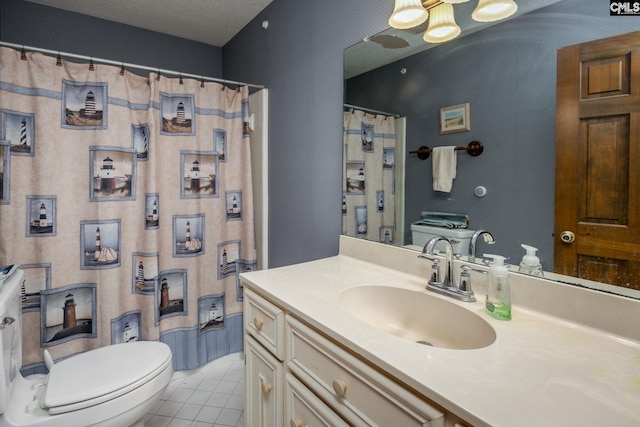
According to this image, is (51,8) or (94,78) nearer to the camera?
(94,78)

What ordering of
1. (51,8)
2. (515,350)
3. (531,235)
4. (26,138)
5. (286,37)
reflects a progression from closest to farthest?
1. (515,350)
2. (531,235)
3. (26,138)
4. (286,37)
5. (51,8)

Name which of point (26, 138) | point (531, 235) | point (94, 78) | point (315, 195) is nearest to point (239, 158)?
point (315, 195)

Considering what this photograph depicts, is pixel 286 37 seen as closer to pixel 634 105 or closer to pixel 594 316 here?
pixel 634 105

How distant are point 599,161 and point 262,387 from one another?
4.02 ft

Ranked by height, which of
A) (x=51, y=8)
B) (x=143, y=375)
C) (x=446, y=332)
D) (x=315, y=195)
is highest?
(x=51, y=8)

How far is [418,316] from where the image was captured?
3.43 ft

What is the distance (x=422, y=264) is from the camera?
3.89ft

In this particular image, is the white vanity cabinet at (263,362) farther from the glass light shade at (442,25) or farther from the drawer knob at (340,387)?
the glass light shade at (442,25)

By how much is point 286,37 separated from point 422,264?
1.51 metres

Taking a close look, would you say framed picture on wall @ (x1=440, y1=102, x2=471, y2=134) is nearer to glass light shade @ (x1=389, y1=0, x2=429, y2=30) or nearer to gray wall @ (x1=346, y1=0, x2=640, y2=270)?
gray wall @ (x1=346, y1=0, x2=640, y2=270)

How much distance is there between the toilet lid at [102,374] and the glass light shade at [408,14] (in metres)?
1.70

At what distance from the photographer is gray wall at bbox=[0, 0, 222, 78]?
1977 mm

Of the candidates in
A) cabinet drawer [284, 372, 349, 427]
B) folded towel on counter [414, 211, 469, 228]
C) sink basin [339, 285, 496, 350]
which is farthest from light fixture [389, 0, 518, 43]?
cabinet drawer [284, 372, 349, 427]

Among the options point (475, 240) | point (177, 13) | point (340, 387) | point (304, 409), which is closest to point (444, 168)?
point (475, 240)
